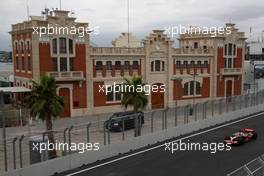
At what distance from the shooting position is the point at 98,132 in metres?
24.2

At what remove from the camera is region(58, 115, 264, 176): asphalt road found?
21.5m

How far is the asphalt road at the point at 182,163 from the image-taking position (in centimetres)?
2151

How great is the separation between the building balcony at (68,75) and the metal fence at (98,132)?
1566 centimetres

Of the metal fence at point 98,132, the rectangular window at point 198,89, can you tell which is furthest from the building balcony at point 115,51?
the metal fence at point 98,132

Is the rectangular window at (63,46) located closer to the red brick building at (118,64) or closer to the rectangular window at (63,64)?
the red brick building at (118,64)

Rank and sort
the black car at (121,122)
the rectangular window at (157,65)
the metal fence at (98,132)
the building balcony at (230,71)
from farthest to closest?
the building balcony at (230,71) → the rectangular window at (157,65) → the black car at (121,122) → the metal fence at (98,132)

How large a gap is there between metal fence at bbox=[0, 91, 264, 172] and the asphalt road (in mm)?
1981

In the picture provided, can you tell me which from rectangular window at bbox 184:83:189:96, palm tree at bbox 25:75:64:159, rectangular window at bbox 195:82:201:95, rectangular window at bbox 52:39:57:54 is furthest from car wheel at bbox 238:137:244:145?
rectangular window at bbox 195:82:201:95

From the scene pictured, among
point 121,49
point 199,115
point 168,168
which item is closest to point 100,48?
point 121,49

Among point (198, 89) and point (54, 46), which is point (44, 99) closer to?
point (54, 46)

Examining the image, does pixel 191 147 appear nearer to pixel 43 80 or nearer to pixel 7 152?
pixel 43 80

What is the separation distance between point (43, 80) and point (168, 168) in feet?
35.5

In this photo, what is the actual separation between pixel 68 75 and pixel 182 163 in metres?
25.3

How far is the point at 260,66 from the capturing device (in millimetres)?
87375
